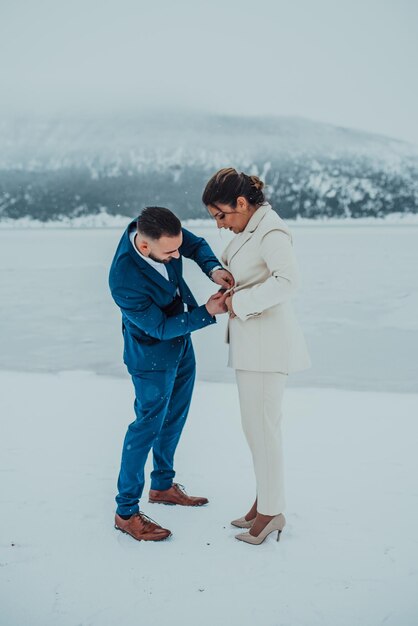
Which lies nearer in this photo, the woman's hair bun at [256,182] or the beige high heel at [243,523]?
the woman's hair bun at [256,182]

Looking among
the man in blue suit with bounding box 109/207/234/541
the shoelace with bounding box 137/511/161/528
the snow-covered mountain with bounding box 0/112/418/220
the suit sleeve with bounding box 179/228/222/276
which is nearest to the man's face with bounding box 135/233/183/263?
the man in blue suit with bounding box 109/207/234/541

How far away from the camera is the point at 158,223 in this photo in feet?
6.36

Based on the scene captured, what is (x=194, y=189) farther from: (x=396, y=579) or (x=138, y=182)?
(x=396, y=579)

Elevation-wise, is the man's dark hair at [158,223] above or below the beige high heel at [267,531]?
above

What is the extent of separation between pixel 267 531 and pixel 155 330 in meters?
0.84

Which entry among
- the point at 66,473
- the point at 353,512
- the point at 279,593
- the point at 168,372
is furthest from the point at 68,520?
the point at 353,512

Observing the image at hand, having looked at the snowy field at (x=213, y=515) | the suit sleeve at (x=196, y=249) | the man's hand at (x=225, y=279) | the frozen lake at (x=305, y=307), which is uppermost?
the suit sleeve at (x=196, y=249)

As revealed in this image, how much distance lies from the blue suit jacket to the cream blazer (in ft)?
0.47

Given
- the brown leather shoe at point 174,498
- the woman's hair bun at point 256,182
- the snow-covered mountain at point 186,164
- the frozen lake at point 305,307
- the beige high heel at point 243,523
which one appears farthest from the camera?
the snow-covered mountain at point 186,164

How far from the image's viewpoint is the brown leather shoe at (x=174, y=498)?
2459 millimetres

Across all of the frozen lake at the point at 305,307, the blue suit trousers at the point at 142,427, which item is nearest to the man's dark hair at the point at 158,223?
the blue suit trousers at the point at 142,427

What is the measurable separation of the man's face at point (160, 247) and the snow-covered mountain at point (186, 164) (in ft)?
46.2

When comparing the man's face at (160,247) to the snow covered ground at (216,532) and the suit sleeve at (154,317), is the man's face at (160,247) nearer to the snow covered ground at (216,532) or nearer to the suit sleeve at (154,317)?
the suit sleeve at (154,317)

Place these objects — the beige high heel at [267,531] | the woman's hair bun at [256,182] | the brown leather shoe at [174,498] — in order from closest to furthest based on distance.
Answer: the woman's hair bun at [256,182], the beige high heel at [267,531], the brown leather shoe at [174,498]
